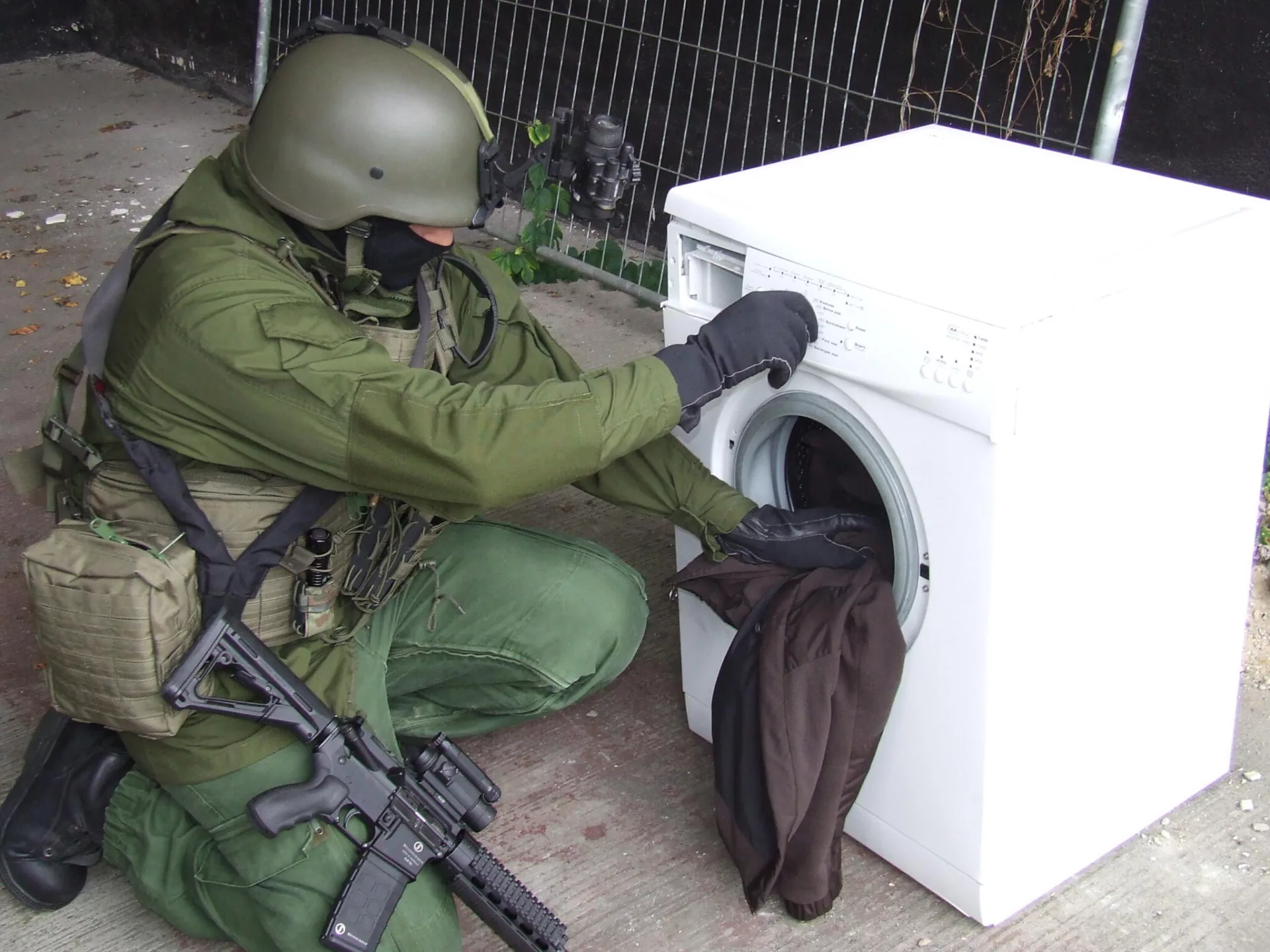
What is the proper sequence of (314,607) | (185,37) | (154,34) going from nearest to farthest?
(314,607) < (185,37) < (154,34)

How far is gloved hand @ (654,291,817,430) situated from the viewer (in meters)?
2.10

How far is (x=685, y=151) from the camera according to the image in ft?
15.5

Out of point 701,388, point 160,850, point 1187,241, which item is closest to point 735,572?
point 701,388

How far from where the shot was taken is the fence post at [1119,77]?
9.72 feet

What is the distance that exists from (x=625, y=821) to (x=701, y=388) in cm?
91

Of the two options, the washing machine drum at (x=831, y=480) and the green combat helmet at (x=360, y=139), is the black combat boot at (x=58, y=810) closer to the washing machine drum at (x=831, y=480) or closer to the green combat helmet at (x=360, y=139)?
the green combat helmet at (x=360, y=139)

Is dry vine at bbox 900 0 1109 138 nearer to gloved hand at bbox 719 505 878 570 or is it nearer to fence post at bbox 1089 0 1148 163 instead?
fence post at bbox 1089 0 1148 163

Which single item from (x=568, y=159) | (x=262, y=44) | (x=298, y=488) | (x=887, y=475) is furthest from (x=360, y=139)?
(x=262, y=44)

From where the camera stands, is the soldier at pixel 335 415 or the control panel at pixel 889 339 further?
the soldier at pixel 335 415

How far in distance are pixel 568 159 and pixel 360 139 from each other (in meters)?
0.35

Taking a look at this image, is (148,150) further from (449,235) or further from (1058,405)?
(1058,405)

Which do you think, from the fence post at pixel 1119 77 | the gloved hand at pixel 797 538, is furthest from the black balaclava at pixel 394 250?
the fence post at pixel 1119 77

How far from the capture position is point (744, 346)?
83.0 inches

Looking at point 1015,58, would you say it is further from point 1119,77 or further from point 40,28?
point 40,28
